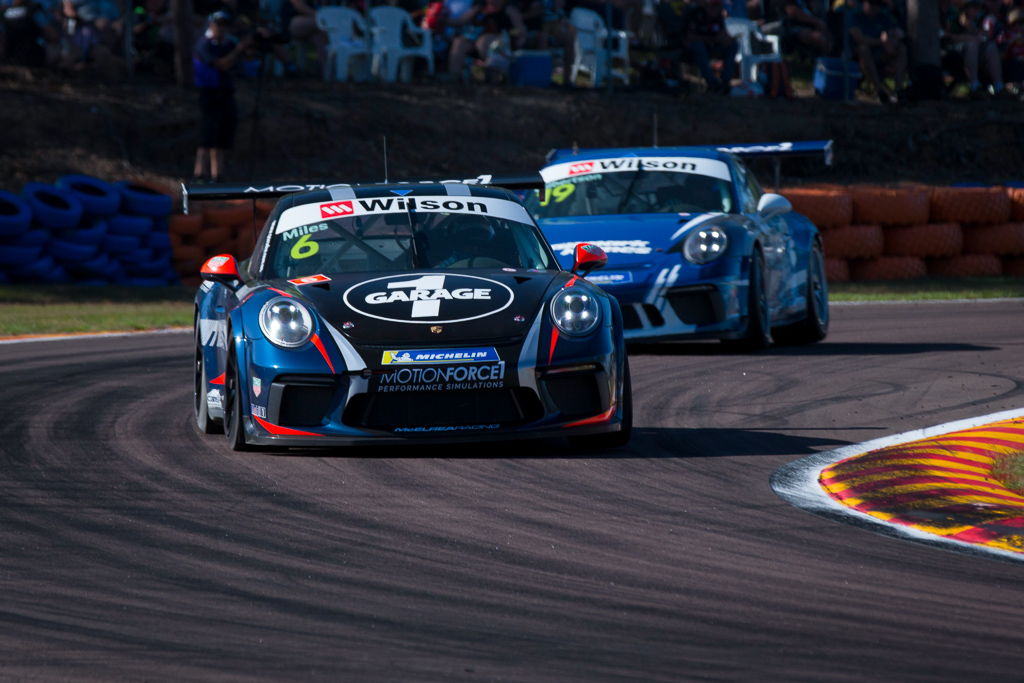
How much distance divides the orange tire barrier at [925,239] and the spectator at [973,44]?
27.1ft

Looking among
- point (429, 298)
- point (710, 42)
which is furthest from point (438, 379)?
point (710, 42)

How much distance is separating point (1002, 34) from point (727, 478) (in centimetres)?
2046

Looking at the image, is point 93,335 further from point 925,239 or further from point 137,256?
point 925,239

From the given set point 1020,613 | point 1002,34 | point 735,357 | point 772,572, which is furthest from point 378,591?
point 1002,34

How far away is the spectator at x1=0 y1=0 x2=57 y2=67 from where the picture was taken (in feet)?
69.6

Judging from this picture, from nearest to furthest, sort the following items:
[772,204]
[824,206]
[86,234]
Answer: [772,204] < [86,234] < [824,206]

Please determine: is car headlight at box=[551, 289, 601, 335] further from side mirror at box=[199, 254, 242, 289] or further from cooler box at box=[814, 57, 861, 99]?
cooler box at box=[814, 57, 861, 99]

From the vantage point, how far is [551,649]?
13.6ft

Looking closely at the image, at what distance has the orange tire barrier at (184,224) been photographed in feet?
57.5

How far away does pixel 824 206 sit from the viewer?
17516 mm

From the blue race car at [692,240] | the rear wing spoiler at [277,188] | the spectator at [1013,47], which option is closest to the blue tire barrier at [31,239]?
the blue race car at [692,240]

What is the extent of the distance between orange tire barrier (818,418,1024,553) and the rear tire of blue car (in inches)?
110

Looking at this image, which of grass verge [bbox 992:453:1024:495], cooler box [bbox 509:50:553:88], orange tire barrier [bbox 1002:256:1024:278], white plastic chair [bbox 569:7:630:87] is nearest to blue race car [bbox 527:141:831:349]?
grass verge [bbox 992:453:1024:495]

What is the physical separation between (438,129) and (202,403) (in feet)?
53.8
